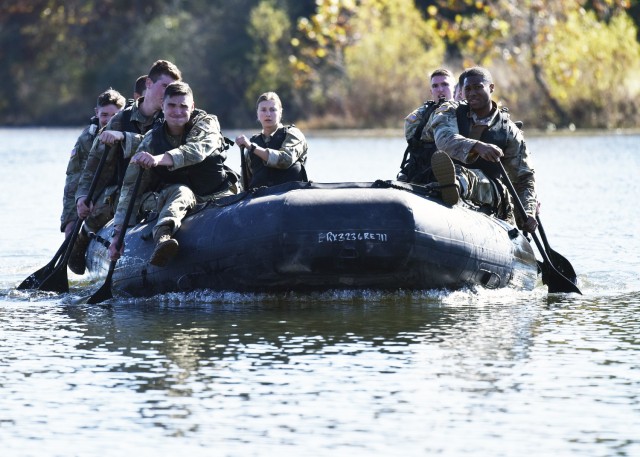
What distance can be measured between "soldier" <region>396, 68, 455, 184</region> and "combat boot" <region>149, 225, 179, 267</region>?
209 cm

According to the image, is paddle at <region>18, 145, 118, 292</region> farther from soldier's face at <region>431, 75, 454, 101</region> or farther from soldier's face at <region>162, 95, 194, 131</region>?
soldier's face at <region>431, 75, 454, 101</region>

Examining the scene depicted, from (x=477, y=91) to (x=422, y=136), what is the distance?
70 centimetres

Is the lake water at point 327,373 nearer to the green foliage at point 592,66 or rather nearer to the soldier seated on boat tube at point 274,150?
the soldier seated on boat tube at point 274,150

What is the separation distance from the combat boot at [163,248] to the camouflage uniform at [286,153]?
106cm

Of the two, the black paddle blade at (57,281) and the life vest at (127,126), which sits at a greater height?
the life vest at (127,126)

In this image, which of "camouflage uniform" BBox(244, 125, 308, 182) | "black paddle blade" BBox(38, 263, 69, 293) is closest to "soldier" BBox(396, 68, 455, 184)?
"camouflage uniform" BBox(244, 125, 308, 182)

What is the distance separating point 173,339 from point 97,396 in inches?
75.2

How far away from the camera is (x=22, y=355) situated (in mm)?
9977

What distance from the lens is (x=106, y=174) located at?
535 inches

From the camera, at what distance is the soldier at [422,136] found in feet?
42.1

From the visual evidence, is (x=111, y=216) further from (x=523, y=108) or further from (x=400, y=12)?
(x=400, y=12)

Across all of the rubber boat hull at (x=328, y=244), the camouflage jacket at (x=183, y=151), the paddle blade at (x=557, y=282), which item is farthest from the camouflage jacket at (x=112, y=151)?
the paddle blade at (x=557, y=282)

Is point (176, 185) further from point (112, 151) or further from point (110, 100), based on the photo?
point (110, 100)

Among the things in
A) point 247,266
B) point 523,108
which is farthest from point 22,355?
point 523,108
